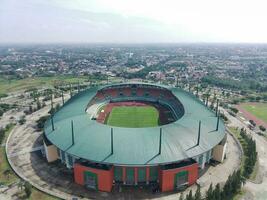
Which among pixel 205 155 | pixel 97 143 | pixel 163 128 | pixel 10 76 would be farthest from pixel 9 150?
pixel 10 76

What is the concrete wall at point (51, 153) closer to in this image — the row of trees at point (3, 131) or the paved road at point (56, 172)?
the paved road at point (56, 172)

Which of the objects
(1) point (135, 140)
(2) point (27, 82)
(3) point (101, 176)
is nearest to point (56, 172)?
(3) point (101, 176)

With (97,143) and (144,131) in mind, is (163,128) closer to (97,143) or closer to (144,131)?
(144,131)

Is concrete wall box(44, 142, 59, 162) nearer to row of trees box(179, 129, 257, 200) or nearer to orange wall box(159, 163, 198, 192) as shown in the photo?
orange wall box(159, 163, 198, 192)

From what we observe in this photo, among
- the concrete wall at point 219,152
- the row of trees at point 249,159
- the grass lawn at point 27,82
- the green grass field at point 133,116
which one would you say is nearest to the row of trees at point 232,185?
the row of trees at point 249,159

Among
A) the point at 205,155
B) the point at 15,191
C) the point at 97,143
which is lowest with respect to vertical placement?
the point at 15,191
